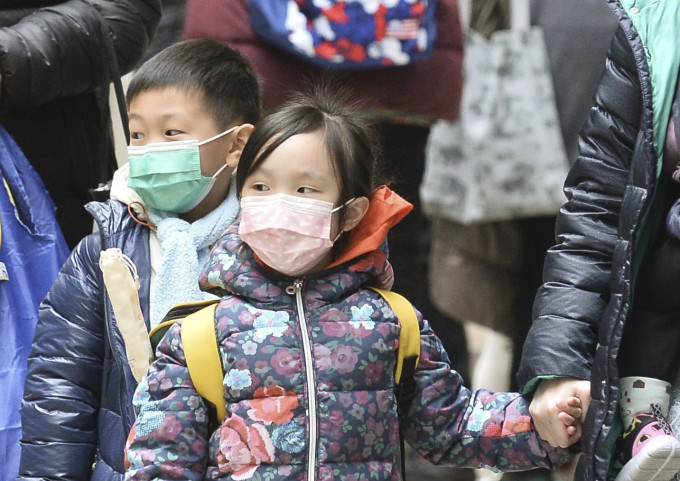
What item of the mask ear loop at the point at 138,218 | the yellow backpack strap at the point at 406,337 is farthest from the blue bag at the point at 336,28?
the yellow backpack strap at the point at 406,337

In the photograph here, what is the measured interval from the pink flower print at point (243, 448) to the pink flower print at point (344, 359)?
20cm

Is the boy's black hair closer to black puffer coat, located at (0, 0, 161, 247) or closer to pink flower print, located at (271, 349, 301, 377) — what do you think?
black puffer coat, located at (0, 0, 161, 247)

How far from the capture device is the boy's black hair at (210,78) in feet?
11.4

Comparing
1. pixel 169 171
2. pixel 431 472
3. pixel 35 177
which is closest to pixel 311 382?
pixel 169 171

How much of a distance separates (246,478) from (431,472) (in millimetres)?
2251

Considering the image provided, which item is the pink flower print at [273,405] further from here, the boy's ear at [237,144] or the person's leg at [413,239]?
the person's leg at [413,239]

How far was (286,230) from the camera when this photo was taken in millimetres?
3012

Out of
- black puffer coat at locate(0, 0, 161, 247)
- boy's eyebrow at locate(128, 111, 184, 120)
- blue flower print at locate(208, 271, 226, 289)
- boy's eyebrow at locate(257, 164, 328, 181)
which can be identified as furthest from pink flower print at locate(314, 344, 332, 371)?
black puffer coat at locate(0, 0, 161, 247)

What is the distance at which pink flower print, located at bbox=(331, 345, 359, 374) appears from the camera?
2.98m

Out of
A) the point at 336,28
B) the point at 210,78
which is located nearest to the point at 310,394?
the point at 210,78

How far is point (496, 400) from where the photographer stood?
10.5 feet

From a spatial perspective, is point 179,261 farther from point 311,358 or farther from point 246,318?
point 311,358

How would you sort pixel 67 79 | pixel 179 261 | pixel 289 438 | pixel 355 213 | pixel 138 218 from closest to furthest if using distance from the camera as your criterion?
pixel 289 438 < pixel 355 213 < pixel 179 261 < pixel 138 218 < pixel 67 79

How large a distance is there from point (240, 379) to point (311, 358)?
5.9 inches
